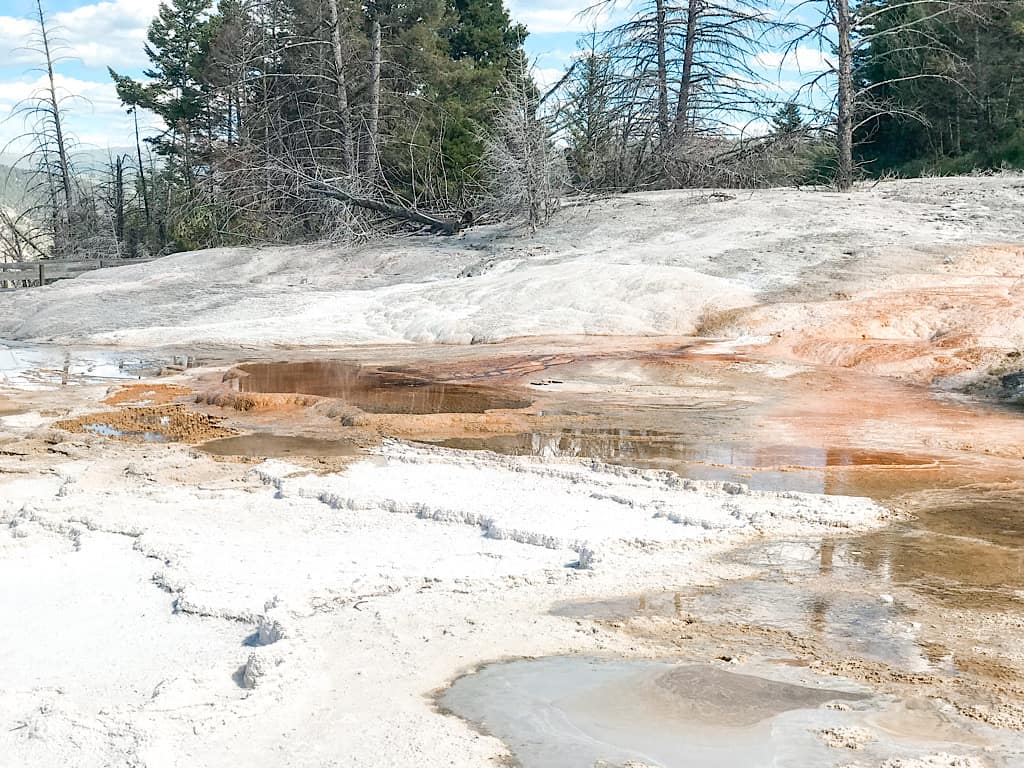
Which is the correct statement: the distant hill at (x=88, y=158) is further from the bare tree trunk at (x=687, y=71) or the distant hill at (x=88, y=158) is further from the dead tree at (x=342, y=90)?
the bare tree trunk at (x=687, y=71)

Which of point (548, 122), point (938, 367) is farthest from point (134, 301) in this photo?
point (938, 367)

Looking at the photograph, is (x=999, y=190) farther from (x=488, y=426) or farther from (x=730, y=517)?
(x=730, y=517)

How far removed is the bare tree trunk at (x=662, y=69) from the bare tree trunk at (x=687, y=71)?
250mm

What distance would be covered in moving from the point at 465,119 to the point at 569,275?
35.9 ft

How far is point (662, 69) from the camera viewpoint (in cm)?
2014

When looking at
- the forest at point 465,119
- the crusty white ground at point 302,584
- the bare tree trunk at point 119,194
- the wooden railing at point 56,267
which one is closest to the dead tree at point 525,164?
the forest at point 465,119

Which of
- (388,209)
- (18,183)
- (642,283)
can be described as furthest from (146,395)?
(18,183)

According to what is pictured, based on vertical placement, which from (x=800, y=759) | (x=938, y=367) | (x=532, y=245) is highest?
(x=532, y=245)

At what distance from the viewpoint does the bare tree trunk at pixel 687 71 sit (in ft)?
66.0

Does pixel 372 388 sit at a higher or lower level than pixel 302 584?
higher

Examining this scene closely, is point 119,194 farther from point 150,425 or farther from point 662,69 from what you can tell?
point 150,425

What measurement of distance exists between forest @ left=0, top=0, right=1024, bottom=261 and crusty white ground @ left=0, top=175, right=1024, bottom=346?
1448 mm

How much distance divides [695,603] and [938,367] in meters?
6.26

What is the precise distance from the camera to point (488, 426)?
26.4ft
